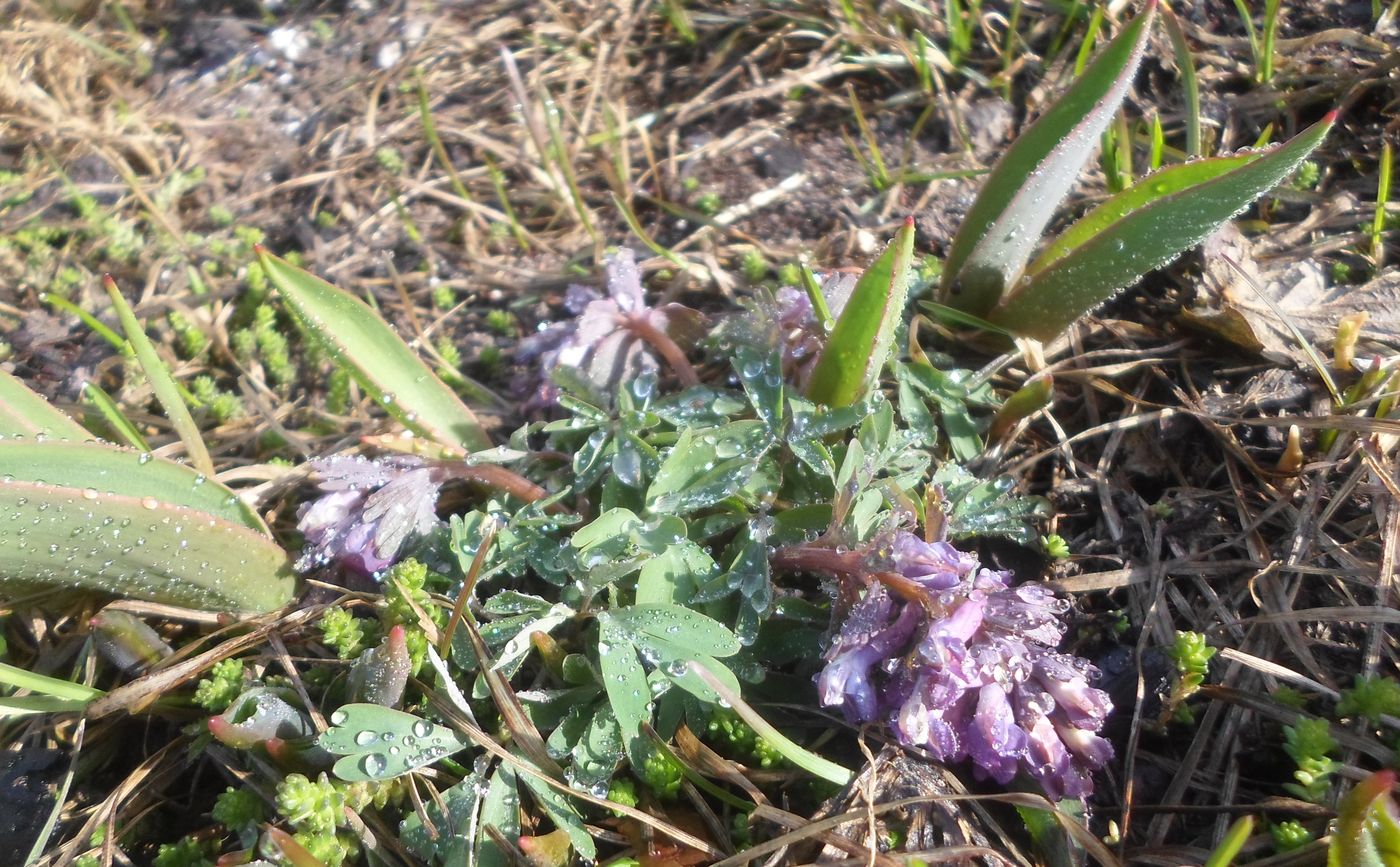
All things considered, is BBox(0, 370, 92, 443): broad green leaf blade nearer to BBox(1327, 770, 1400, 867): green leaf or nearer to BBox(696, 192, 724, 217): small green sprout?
BBox(696, 192, 724, 217): small green sprout

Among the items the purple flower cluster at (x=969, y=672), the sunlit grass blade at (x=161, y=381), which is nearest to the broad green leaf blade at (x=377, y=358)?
the sunlit grass blade at (x=161, y=381)

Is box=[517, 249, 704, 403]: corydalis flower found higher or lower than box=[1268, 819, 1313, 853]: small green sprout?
higher

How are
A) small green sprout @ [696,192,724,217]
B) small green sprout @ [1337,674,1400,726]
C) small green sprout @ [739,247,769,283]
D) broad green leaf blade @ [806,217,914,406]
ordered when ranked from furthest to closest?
1. small green sprout @ [696,192,724,217]
2. small green sprout @ [739,247,769,283]
3. broad green leaf blade @ [806,217,914,406]
4. small green sprout @ [1337,674,1400,726]

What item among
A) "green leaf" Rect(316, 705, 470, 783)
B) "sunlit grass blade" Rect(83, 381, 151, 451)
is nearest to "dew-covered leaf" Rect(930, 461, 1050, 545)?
"green leaf" Rect(316, 705, 470, 783)

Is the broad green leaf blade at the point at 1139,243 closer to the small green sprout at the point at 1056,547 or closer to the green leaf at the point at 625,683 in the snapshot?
the small green sprout at the point at 1056,547

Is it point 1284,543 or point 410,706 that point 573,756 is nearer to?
point 410,706
